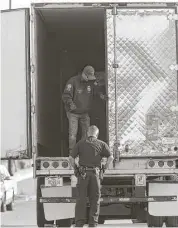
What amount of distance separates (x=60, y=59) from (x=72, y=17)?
239 cm

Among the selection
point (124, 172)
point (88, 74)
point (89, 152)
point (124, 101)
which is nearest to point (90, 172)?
point (89, 152)

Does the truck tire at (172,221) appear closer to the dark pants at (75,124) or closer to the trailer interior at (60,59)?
the dark pants at (75,124)

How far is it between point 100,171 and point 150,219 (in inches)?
60.4

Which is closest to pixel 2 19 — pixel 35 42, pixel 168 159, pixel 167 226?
pixel 35 42

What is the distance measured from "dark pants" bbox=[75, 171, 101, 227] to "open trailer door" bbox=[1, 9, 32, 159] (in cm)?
110

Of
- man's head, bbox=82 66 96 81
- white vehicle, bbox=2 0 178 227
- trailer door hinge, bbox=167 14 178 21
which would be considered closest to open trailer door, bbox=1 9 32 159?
white vehicle, bbox=2 0 178 227

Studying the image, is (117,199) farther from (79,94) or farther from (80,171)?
(79,94)

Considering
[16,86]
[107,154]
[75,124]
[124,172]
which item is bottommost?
[124,172]

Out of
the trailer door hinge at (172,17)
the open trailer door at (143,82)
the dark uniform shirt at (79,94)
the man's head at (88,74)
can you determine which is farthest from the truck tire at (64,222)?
the trailer door hinge at (172,17)

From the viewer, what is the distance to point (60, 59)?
53.5 ft

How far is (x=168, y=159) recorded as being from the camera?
41.4 feet

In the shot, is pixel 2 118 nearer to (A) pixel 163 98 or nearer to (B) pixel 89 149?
(B) pixel 89 149

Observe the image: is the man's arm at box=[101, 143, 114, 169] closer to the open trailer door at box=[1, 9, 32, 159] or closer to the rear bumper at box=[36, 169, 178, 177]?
the rear bumper at box=[36, 169, 178, 177]

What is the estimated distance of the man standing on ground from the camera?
Result: 40.2ft
